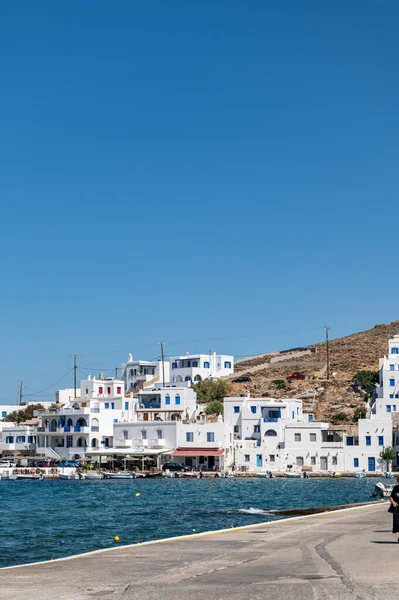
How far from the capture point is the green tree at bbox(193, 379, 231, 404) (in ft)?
394

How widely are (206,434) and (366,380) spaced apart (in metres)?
29.0

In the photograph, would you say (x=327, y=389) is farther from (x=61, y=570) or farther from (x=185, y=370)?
(x=61, y=570)

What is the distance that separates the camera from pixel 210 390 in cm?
12119

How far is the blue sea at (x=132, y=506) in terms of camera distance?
37.9m

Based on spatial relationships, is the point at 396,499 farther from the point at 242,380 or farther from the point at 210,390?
the point at 242,380

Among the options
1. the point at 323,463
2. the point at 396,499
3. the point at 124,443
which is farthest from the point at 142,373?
the point at 396,499

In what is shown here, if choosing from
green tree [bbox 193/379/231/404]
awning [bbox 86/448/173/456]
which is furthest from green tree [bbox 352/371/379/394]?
awning [bbox 86/448/173/456]

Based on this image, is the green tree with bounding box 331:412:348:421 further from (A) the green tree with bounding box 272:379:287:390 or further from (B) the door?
(A) the green tree with bounding box 272:379:287:390

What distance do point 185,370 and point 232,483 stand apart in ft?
174

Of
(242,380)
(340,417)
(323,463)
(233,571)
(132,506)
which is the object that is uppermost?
(242,380)

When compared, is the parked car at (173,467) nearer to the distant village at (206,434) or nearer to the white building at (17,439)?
the distant village at (206,434)

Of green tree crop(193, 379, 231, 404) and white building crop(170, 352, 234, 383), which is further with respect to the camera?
white building crop(170, 352, 234, 383)

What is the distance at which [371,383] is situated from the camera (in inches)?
4599

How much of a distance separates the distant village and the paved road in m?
65.1
